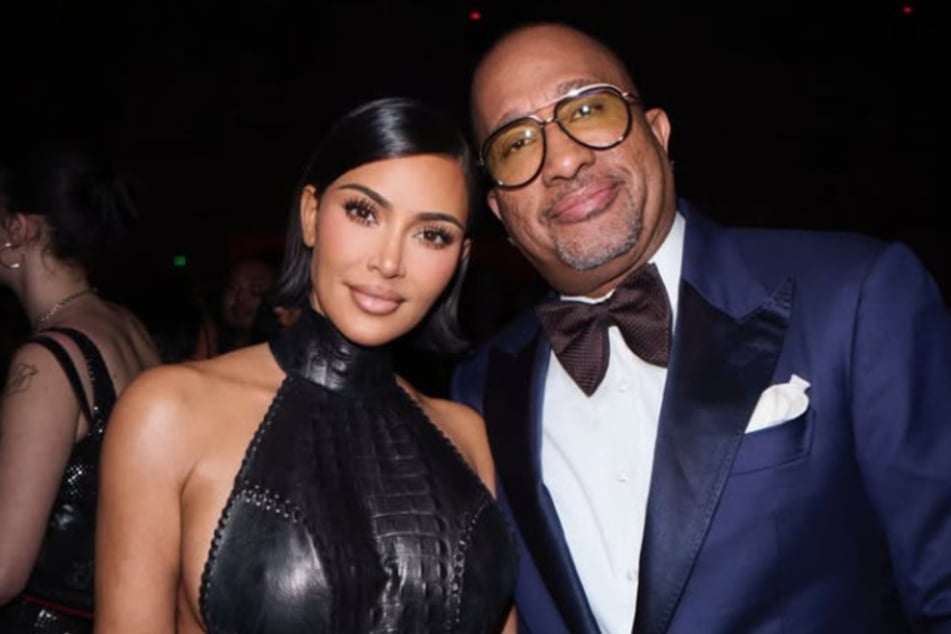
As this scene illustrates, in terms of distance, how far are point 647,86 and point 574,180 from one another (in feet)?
19.2

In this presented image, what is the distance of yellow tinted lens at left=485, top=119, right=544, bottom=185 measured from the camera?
188cm

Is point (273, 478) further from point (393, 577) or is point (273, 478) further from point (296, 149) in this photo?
point (296, 149)

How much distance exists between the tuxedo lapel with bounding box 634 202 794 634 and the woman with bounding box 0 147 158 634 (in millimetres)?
1351

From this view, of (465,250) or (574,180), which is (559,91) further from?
(465,250)

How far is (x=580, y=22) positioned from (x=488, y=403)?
582 cm

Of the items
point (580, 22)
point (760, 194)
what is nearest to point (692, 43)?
point (580, 22)

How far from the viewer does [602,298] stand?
6.59 feet

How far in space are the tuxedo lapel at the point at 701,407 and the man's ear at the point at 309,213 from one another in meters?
0.79

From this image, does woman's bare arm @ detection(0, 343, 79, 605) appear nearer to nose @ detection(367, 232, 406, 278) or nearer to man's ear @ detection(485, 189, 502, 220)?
nose @ detection(367, 232, 406, 278)

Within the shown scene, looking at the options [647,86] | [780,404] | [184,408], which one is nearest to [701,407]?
[780,404]

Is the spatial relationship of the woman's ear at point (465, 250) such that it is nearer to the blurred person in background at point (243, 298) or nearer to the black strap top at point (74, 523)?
the black strap top at point (74, 523)

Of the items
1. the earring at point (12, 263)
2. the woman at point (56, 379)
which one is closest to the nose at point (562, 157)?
the woman at point (56, 379)

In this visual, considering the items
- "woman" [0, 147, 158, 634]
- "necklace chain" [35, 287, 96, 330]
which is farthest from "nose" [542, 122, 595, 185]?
"necklace chain" [35, 287, 96, 330]

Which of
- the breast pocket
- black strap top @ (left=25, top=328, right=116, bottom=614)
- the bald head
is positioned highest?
the bald head
